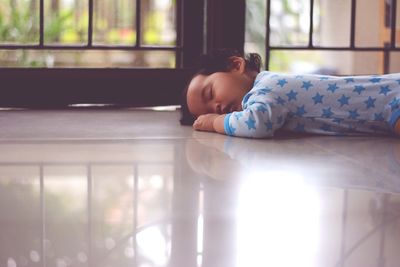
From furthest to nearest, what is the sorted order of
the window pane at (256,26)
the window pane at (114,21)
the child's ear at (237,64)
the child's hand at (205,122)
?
1. the window pane at (256,26)
2. the window pane at (114,21)
3. the child's ear at (237,64)
4. the child's hand at (205,122)

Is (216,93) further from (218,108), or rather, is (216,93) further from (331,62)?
(331,62)

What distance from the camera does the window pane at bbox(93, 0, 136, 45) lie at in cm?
302

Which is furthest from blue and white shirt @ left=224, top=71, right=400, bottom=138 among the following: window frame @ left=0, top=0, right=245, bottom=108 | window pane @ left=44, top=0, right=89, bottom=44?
window pane @ left=44, top=0, right=89, bottom=44

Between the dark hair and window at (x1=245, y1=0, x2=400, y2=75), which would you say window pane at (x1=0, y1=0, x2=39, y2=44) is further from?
the dark hair

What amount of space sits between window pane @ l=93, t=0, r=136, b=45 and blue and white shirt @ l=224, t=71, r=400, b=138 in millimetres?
1104

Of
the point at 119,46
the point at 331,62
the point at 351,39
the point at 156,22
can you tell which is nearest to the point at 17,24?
the point at 119,46

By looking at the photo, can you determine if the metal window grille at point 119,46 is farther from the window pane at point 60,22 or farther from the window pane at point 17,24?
the window pane at point 60,22

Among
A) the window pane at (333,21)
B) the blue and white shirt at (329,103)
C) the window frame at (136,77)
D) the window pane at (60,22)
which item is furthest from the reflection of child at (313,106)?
the window pane at (60,22)

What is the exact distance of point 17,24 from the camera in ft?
10.1

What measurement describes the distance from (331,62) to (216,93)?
117 inches

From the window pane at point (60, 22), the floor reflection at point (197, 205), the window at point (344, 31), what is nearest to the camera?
the floor reflection at point (197, 205)

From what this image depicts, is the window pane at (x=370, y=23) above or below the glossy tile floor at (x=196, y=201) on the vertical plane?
above

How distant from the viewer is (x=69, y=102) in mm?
2377

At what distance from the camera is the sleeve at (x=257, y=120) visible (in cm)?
169
